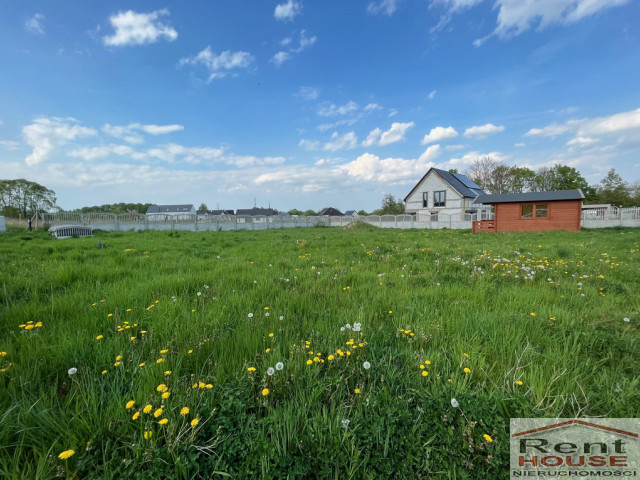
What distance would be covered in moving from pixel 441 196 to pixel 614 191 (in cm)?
3008

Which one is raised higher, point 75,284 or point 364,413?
point 75,284

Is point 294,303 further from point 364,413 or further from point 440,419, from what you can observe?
point 440,419

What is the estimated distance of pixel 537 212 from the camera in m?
19.7

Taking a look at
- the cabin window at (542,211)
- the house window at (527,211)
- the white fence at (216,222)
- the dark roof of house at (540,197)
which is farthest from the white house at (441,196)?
the cabin window at (542,211)

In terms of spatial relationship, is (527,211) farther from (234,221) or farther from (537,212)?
(234,221)

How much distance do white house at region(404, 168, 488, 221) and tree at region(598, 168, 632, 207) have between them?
22.3 metres

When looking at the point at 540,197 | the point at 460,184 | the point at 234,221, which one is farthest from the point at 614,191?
the point at 234,221

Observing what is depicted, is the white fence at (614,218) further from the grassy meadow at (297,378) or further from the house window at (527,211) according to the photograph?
the grassy meadow at (297,378)

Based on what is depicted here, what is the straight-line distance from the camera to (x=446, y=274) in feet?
15.8

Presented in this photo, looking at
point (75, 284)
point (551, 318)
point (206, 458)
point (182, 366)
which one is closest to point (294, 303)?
point (182, 366)

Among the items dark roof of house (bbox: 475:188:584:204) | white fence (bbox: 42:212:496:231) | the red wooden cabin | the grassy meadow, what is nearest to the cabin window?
the red wooden cabin

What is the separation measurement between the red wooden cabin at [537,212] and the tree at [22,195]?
66.1 m

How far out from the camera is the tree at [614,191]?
4094 centimetres

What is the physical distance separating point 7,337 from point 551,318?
17.8 feet
